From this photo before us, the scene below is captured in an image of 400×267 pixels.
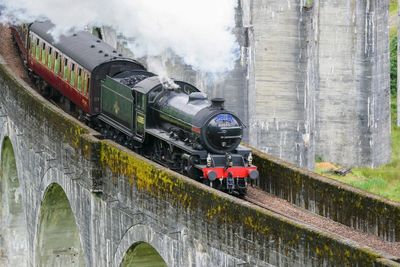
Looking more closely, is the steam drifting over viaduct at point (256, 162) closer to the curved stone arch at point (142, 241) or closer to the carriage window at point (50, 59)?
the curved stone arch at point (142, 241)

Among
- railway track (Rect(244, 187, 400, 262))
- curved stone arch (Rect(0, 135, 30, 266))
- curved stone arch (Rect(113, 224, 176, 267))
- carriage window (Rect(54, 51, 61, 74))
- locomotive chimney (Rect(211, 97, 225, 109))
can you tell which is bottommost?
curved stone arch (Rect(0, 135, 30, 266))

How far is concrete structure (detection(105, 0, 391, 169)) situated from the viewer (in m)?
51.1

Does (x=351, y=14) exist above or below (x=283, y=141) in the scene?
above

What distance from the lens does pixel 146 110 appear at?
106 feet

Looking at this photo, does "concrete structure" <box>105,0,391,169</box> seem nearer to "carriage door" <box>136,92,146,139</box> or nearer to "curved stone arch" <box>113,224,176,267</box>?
"carriage door" <box>136,92,146,139</box>

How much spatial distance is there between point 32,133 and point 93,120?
190cm

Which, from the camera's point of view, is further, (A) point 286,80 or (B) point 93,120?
(A) point 286,80

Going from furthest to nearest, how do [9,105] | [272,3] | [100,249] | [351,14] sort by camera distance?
[351,14] < [272,3] < [9,105] < [100,249]

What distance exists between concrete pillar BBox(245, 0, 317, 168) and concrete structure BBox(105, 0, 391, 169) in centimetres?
4

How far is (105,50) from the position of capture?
38250 mm

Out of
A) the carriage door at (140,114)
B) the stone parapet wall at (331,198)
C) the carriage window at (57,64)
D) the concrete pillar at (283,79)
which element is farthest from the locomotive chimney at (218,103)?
the concrete pillar at (283,79)

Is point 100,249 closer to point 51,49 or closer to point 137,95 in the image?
point 137,95

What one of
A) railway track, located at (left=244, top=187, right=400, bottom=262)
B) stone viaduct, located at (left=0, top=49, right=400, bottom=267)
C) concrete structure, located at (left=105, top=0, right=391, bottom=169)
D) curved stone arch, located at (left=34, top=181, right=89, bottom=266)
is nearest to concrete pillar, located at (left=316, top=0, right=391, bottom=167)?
concrete structure, located at (left=105, top=0, right=391, bottom=169)

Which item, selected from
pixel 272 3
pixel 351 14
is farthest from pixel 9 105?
pixel 351 14
